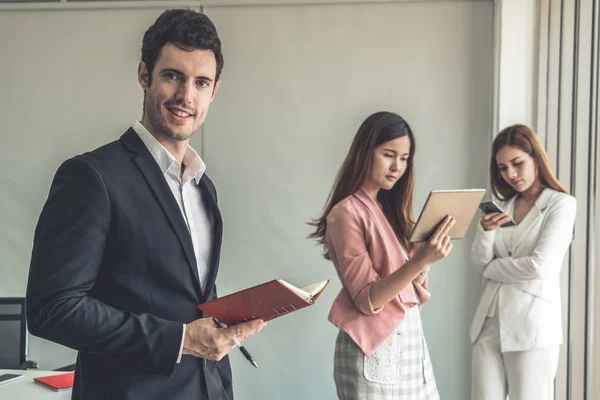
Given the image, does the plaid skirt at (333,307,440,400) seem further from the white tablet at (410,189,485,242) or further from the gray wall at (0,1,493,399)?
the gray wall at (0,1,493,399)

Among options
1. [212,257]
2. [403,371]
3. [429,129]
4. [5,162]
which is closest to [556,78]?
[429,129]

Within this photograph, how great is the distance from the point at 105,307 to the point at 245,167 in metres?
2.77

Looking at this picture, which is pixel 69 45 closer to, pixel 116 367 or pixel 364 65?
pixel 364 65

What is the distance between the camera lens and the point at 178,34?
1.29 metres

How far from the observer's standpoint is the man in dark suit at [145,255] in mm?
1097

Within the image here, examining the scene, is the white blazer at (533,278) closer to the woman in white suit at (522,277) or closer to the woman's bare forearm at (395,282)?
the woman in white suit at (522,277)

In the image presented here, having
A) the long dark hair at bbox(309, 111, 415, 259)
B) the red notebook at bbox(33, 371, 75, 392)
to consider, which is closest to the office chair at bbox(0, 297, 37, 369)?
the red notebook at bbox(33, 371, 75, 392)

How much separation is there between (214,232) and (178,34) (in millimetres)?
443

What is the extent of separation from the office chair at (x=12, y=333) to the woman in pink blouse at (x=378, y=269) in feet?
6.38

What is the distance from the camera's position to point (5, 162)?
4.02 meters

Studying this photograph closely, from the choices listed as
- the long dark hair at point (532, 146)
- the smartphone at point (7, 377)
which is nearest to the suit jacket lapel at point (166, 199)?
the smartphone at point (7, 377)

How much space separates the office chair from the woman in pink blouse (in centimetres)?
195

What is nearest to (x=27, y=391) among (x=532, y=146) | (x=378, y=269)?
(x=378, y=269)

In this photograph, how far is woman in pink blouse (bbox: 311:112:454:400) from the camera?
2053mm
